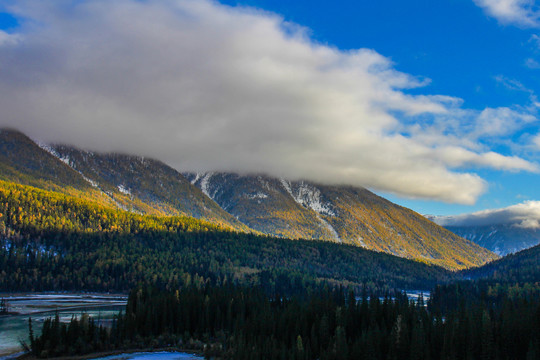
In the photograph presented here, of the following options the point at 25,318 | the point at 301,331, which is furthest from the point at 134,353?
the point at 25,318

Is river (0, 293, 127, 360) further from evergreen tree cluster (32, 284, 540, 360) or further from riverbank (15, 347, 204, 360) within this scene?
riverbank (15, 347, 204, 360)

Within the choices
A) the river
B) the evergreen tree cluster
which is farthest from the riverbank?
the river

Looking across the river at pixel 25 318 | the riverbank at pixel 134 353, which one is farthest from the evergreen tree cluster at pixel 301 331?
the river at pixel 25 318

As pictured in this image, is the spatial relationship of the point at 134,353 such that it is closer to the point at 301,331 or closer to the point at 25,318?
the point at 301,331

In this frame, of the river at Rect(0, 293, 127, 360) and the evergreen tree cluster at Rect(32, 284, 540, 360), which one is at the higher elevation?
the evergreen tree cluster at Rect(32, 284, 540, 360)

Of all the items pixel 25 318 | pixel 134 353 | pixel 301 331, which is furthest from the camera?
pixel 25 318

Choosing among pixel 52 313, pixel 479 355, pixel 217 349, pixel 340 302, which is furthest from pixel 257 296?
pixel 479 355

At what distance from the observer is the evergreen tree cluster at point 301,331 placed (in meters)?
111

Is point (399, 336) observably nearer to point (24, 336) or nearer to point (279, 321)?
point (279, 321)

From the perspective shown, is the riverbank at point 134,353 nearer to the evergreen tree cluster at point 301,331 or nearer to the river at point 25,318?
the evergreen tree cluster at point 301,331

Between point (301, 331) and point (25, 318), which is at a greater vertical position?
point (301, 331)

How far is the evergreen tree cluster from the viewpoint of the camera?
364 feet

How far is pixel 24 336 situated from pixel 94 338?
26.9 meters

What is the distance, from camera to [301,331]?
13612 cm
